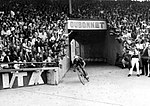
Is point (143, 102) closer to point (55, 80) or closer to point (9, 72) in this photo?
point (55, 80)

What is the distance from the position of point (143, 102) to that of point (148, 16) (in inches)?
746

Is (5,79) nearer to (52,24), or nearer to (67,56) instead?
(52,24)

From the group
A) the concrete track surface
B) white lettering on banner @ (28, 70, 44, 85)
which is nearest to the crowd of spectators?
white lettering on banner @ (28, 70, 44, 85)

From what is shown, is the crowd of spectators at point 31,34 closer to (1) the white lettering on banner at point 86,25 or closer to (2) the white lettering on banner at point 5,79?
(2) the white lettering on banner at point 5,79

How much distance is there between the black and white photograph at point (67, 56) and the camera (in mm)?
10359

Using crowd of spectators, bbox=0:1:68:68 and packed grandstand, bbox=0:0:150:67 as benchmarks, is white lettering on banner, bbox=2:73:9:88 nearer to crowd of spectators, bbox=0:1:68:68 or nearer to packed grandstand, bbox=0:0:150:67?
crowd of spectators, bbox=0:1:68:68

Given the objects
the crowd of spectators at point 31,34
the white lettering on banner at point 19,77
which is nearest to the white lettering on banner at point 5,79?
the white lettering on banner at point 19,77

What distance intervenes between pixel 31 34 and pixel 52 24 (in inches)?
124

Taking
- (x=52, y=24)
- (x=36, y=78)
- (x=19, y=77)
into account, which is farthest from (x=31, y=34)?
(x=19, y=77)

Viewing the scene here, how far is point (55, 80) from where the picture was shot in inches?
523

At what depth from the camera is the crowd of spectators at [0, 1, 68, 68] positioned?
13.7 meters

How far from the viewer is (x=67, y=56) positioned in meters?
19.7

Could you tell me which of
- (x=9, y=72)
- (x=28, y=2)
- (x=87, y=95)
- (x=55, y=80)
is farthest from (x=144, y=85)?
(x=28, y=2)

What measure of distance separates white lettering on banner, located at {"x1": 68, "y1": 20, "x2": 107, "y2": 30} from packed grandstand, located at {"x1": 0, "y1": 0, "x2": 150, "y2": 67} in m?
0.52
